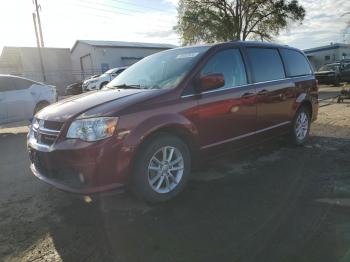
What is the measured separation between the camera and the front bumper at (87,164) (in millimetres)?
3402

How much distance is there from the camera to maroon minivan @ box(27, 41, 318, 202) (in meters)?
3.49

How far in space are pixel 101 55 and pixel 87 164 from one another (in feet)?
118

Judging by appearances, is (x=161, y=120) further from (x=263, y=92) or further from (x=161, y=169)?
(x=263, y=92)

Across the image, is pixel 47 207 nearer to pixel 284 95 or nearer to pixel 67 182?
pixel 67 182

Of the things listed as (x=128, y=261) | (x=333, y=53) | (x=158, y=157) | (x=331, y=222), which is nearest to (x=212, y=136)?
(x=158, y=157)

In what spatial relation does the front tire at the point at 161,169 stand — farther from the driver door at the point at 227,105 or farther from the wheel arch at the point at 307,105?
the wheel arch at the point at 307,105

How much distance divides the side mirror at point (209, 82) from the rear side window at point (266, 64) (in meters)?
1.13

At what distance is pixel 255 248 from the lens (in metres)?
2.95

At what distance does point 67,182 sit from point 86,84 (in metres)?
18.9

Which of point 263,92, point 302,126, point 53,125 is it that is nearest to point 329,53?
point 302,126

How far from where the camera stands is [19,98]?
956cm

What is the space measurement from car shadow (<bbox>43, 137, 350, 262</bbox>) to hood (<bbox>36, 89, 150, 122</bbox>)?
105cm

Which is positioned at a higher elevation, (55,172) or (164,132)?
(164,132)

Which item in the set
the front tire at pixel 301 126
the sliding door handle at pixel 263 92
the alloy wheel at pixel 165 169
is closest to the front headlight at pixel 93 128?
the alloy wheel at pixel 165 169
